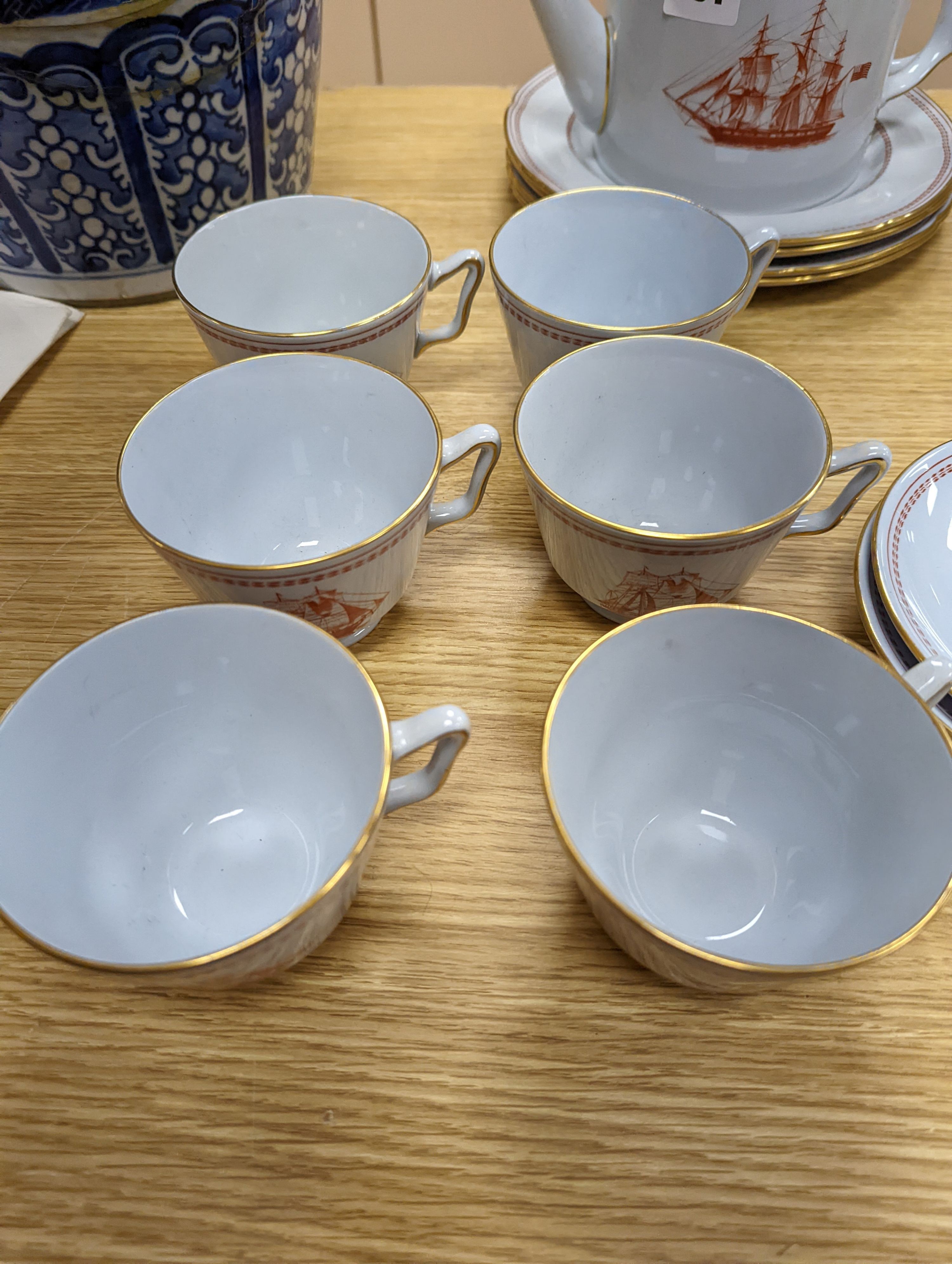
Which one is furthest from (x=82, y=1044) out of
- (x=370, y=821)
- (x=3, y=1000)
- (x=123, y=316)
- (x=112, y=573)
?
(x=123, y=316)

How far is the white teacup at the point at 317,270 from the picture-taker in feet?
2.06

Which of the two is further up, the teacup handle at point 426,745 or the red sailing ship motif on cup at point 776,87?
the red sailing ship motif on cup at point 776,87

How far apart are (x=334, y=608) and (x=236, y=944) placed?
19cm

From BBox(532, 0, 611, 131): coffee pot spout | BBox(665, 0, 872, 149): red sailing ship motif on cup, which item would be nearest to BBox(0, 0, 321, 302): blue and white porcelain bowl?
BBox(532, 0, 611, 131): coffee pot spout

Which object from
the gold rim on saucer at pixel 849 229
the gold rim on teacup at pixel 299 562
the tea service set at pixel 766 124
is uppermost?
the tea service set at pixel 766 124

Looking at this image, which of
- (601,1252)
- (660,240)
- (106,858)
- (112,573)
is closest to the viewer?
(601,1252)

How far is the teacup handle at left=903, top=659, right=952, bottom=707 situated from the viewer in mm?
388

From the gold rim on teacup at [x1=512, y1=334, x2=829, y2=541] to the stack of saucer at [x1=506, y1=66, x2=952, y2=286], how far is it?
19 cm

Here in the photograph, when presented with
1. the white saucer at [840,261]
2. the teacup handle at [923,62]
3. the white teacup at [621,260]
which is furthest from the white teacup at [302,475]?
the teacup handle at [923,62]

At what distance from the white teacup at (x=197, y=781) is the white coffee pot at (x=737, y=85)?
469mm

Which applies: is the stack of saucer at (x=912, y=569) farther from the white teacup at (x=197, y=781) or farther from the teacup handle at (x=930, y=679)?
the white teacup at (x=197, y=781)

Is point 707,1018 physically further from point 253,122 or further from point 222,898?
point 253,122

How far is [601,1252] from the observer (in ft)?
1.06

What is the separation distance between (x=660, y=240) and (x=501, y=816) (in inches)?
18.0
